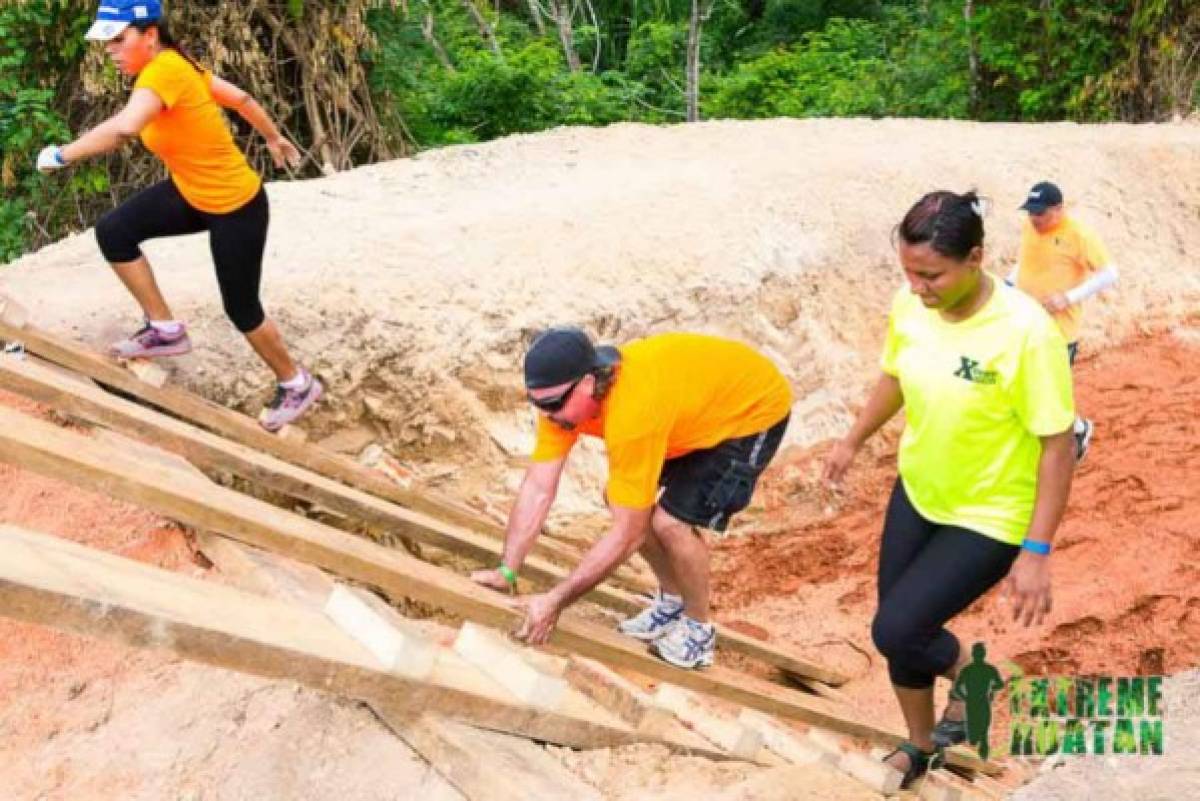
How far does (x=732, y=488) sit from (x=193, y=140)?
2.57 metres

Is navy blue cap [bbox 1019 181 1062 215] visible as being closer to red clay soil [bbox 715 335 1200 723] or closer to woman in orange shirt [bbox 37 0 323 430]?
red clay soil [bbox 715 335 1200 723]

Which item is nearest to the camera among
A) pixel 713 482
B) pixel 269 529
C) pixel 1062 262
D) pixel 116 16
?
pixel 269 529

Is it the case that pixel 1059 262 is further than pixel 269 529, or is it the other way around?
pixel 1059 262

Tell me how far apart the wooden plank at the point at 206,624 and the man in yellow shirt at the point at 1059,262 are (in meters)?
4.34

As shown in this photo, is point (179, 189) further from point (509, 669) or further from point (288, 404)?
point (509, 669)

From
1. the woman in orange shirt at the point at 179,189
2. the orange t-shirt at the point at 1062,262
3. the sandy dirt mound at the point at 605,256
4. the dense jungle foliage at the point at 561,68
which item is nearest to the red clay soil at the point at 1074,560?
the sandy dirt mound at the point at 605,256

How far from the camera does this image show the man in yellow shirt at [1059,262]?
6246mm

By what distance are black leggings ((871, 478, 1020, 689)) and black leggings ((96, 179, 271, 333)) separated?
9.27 feet

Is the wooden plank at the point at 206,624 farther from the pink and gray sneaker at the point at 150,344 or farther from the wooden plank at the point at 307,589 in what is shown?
the pink and gray sneaker at the point at 150,344

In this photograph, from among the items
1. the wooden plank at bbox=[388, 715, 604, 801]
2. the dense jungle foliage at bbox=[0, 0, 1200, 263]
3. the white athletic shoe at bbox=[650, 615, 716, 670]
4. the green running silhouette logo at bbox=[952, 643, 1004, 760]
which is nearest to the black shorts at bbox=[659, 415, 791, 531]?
the white athletic shoe at bbox=[650, 615, 716, 670]

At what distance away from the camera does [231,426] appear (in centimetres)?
511

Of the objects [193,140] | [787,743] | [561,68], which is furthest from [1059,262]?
[561,68]

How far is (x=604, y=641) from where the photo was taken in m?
3.78

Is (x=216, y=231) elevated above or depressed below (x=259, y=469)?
above
